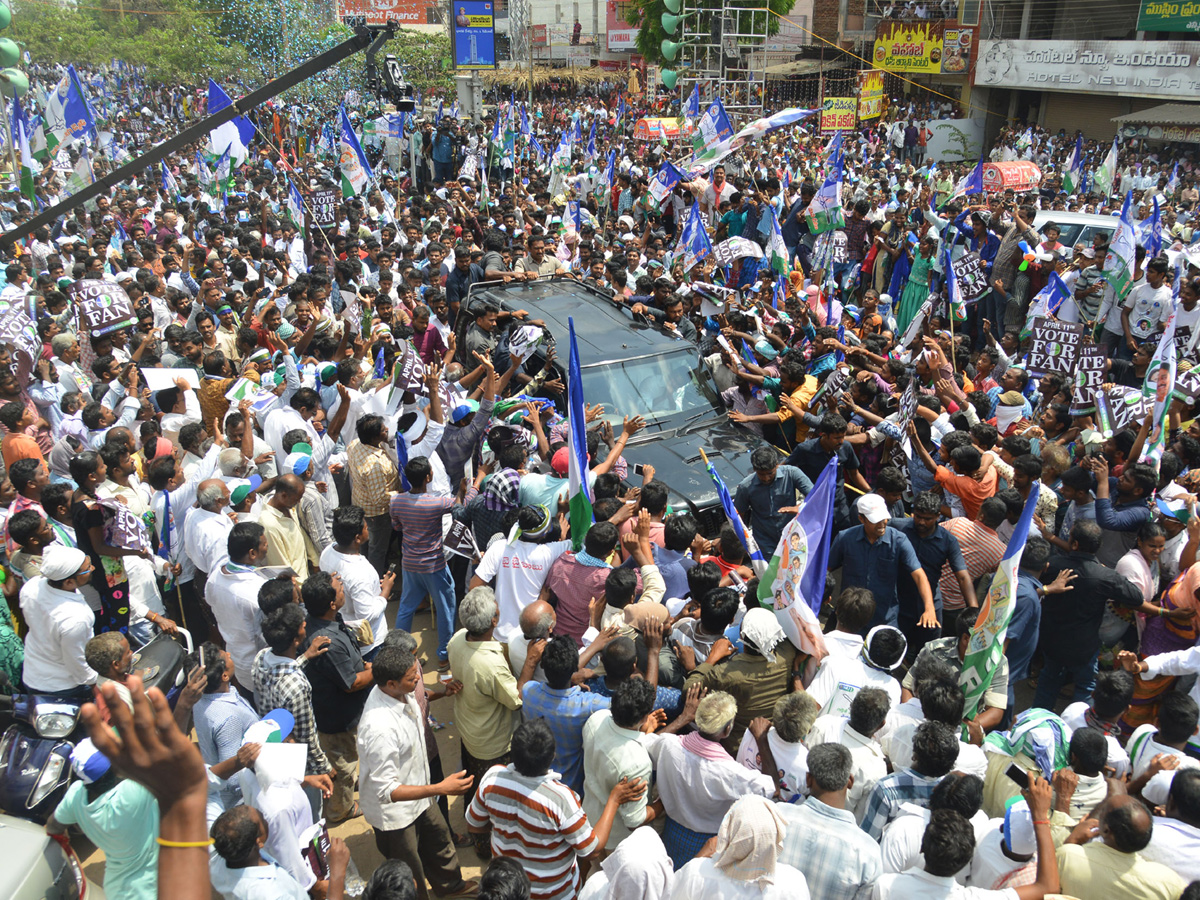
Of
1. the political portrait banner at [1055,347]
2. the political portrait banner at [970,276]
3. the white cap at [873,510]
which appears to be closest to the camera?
the white cap at [873,510]

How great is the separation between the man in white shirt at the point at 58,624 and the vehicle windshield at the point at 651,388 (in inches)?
158

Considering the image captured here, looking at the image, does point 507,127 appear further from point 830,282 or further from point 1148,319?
point 1148,319

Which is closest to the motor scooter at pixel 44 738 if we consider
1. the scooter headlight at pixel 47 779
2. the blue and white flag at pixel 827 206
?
the scooter headlight at pixel 47 779

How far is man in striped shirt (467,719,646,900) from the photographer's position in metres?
3.35

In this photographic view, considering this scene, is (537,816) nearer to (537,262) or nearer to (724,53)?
(537,262)

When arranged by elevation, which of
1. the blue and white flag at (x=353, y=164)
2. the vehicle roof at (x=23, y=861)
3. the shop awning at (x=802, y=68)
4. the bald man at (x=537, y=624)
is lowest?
the bald man at (x=537, y=624)

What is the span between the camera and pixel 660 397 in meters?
7.58

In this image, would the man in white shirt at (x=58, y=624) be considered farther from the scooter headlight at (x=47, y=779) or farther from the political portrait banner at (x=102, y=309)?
the political portrait banner at (x=102, y=309)

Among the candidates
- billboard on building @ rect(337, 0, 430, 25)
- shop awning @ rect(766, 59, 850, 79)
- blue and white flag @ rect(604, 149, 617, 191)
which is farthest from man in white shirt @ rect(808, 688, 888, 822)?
billboard on building @ rect(337, 0, 430, 25)

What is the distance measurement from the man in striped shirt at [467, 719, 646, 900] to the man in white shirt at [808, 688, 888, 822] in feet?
3.25

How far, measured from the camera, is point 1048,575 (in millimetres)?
5137

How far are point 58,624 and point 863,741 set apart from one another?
3847 millimetres

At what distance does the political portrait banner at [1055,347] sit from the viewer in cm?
726

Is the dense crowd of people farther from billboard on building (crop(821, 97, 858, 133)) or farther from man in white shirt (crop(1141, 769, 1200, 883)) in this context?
billboard on building (crop(821, 97, 858, 133))
